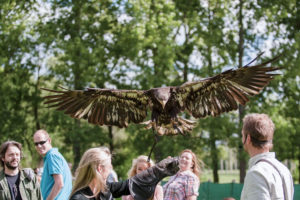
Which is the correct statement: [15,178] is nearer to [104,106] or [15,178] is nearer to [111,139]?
[104,106]

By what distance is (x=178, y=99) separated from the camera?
5.83m

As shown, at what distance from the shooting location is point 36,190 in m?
5.22

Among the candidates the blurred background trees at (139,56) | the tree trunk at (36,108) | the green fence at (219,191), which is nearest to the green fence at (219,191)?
the green fence at (219,191)

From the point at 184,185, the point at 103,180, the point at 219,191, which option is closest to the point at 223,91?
the point at 184,185

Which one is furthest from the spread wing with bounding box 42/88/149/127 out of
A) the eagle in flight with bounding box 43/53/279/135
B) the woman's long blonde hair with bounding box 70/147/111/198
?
the woman's long blonde hair with bounding box 70/147/111/198

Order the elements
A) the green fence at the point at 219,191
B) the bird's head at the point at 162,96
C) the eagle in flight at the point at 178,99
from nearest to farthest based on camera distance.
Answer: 1. the bird's head at the point at 162,96
2. the eagle in flight at the point at 178,99
3. the green fence at the point at 219,191

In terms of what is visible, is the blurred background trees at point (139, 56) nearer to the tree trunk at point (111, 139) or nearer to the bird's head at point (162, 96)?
the tree trunk at point (111, 139)

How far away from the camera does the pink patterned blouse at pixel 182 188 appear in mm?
5785

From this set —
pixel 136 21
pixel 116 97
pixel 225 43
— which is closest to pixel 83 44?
pixel 136 21

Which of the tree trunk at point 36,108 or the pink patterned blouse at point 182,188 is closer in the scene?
the pink patterned blouse at point 182,188

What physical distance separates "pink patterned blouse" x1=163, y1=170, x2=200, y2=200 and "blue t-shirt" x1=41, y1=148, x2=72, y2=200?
1.33 meters

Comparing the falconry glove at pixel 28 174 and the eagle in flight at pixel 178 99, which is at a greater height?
the eagle in flight at pixel 178 99

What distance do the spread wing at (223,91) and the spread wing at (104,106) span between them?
62cm

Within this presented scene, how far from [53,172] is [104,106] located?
125 cm
